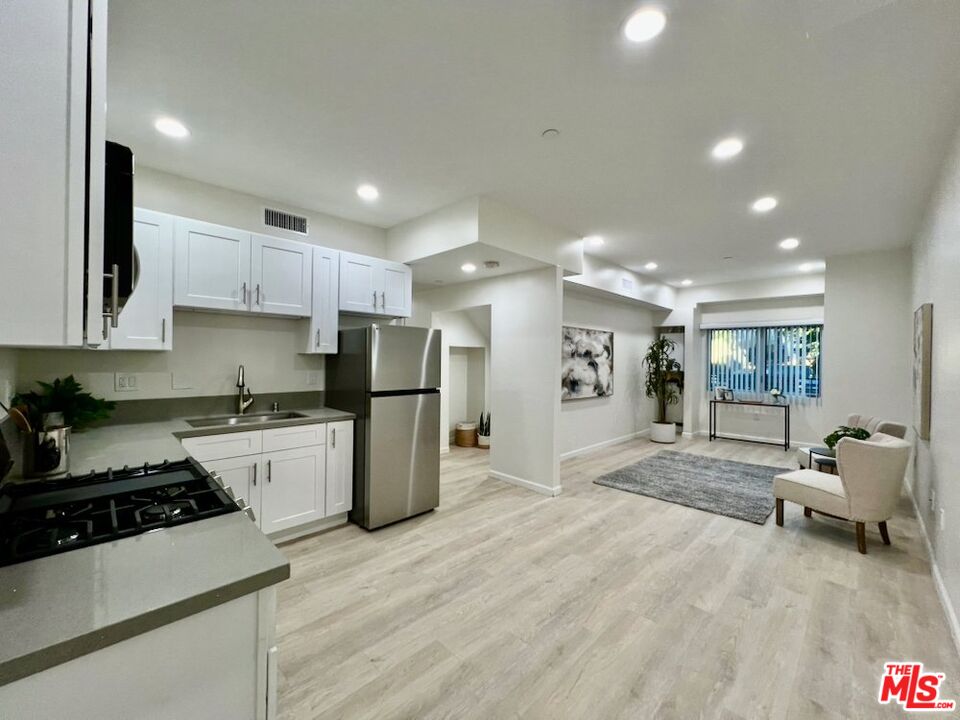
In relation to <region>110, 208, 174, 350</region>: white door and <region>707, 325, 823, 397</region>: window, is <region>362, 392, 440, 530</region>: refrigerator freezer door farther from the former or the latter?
<region>707, 325, 823, 397</region>: window

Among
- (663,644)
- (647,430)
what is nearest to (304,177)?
(663,644)

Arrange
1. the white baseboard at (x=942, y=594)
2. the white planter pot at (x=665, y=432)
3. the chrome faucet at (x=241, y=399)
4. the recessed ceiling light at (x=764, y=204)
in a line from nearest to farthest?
1. the white baseboard at (x=942, y=594)
2. the chrome faucet at (x=241, y=399)
3. the recessed ceiling light at (x=764, y=204)
4. the white planter pot at (x=665, y=432)

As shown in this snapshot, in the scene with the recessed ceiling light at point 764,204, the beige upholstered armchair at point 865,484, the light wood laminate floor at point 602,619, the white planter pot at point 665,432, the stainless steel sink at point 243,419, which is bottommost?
the light wood laminate floor at point 602,619

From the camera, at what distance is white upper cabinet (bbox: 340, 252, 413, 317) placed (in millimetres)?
3473

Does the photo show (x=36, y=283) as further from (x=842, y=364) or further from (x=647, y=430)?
(x=647, y=430)

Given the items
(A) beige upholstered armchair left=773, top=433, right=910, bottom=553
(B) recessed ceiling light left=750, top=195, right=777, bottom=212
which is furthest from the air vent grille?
(A) beige upholstered armchair left=773, top=433, right=910, bottom=553

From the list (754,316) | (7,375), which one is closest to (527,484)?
(7,375)

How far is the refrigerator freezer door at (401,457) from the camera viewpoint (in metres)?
3.17

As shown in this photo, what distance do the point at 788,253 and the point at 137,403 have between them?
21.7 ft

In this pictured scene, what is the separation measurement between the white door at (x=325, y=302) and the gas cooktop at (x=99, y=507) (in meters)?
1.82

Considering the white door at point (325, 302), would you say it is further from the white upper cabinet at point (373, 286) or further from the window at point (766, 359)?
the window at point (766, 359)

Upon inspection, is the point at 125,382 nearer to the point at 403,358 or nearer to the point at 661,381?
the point at 403,358

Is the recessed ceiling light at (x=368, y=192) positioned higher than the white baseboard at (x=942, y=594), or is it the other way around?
the recessed ceiling light at (x=368, y=192)

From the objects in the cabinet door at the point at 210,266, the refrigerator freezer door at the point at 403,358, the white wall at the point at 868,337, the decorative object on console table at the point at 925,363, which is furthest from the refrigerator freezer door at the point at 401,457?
the white wall at the point at 868,337
